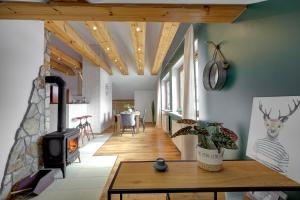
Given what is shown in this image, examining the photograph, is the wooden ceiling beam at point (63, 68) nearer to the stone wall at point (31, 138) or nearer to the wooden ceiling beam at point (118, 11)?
the stone wall at point (31, 138)

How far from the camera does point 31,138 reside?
8.53 feet

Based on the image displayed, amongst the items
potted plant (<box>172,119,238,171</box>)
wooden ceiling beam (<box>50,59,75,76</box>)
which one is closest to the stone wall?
potted plant (<box>172,119,238,171</box>)

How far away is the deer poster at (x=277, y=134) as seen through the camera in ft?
3.32

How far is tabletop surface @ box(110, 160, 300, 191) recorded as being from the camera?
3.19 ft

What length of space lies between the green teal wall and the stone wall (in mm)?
2575

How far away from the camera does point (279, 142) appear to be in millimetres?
1107

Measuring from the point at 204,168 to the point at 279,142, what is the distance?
497 millimetres

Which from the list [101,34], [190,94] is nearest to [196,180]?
[190,94]

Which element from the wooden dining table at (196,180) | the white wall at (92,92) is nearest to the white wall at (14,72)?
the wooden dining table at (196,180)

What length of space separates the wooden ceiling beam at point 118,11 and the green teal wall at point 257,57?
192mm

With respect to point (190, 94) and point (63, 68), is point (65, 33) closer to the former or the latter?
point (190, 94)

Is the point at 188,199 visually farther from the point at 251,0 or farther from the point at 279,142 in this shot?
the point at 251,0

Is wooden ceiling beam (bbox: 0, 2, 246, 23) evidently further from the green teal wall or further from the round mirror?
the round mirror

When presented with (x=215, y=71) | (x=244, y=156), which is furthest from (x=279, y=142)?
(x=215, y=71)
